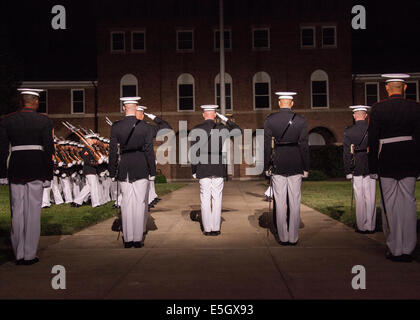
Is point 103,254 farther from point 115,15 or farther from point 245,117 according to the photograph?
point 115,15

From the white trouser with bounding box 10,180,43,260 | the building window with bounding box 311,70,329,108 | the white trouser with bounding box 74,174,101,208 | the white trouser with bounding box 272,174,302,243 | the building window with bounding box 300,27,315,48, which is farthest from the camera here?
the building window with bounding box 300,27,315,48

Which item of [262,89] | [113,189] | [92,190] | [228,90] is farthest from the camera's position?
[228,90]

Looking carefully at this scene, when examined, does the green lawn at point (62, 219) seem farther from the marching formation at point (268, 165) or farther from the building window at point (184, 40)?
the building window at point (184, 40)

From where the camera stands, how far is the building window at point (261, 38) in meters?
33.2

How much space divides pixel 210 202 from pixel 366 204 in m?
2.74

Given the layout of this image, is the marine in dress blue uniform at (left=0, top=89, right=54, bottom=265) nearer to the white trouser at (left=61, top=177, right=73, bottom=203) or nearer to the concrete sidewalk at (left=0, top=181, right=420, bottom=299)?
the concrete sidewalk at (left=0, top=181, right=420, bottom=299)

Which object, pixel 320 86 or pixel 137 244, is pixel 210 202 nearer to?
pixel 137 244

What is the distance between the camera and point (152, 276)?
550 centimetres

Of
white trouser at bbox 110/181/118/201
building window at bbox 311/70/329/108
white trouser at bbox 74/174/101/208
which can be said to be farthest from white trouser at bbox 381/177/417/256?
building window at bbox 311/70/329/108

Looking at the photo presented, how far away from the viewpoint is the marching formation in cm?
631

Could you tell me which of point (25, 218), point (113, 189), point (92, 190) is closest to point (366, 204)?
point (25, 218)

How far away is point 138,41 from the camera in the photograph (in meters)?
33.7

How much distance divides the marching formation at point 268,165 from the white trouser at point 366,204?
0.06 feet

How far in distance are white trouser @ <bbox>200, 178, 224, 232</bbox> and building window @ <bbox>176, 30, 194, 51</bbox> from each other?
26.1 metres
